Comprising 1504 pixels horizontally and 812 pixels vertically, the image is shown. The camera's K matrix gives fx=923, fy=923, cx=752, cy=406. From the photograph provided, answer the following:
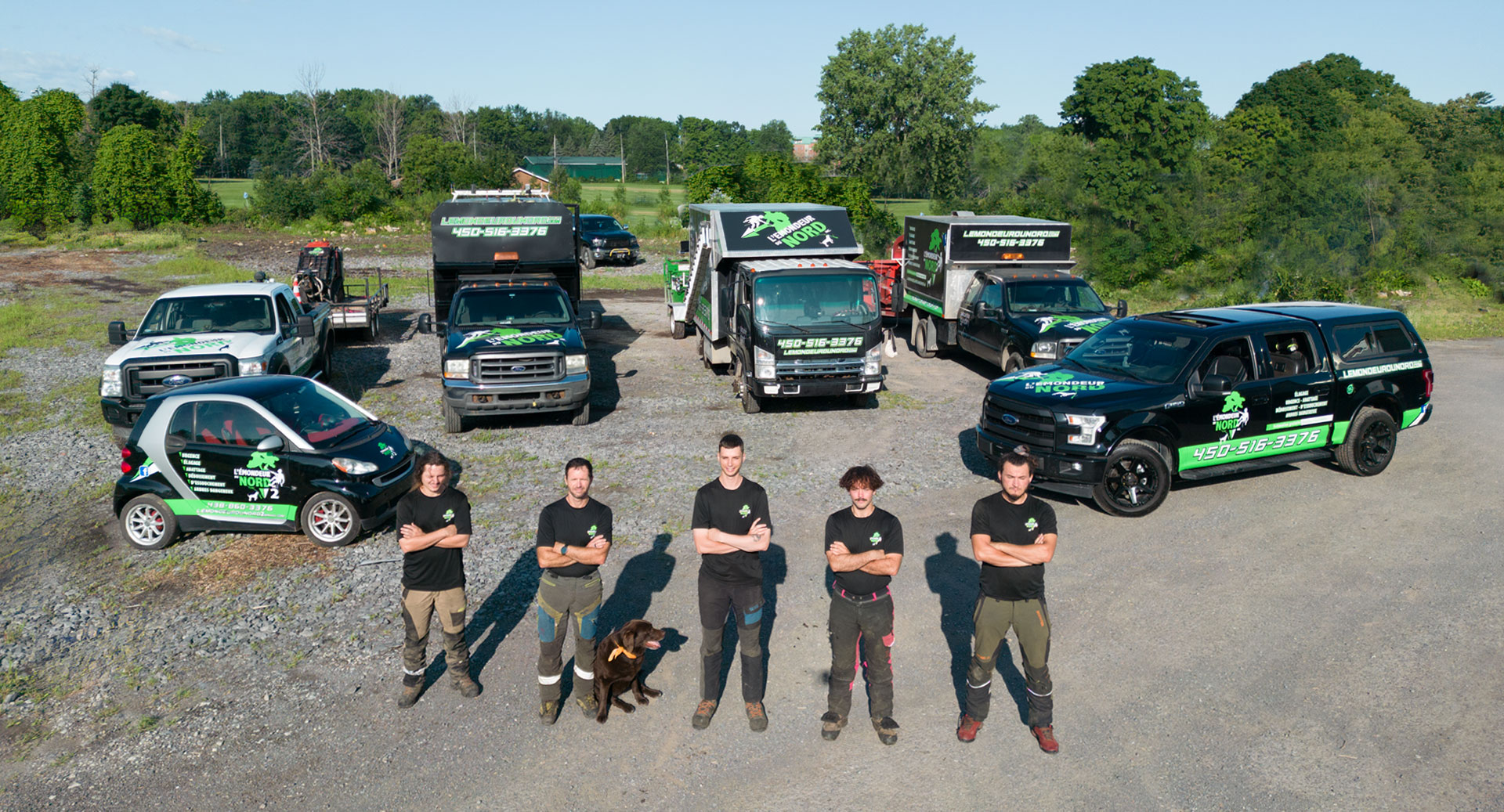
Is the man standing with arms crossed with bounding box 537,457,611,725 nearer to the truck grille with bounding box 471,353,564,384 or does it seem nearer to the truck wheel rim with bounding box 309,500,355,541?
the truck wheel rim with bounding box 309,500,355,541

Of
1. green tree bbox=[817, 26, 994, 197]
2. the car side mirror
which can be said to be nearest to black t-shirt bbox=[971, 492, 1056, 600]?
the car side mirror

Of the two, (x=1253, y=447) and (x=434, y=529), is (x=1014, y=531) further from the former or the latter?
(x=1253, y=447)

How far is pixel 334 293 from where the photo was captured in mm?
22766

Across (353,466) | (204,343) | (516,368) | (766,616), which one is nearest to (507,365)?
(516,368)

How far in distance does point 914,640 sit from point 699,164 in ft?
436

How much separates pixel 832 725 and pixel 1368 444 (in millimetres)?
8914

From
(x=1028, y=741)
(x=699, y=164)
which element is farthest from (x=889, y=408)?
(x=699, y=164)

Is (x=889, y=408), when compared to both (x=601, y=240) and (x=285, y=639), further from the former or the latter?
(x=601, y=240)

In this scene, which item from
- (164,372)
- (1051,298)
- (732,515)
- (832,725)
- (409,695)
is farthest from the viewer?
Result: (1051,298)

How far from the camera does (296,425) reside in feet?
30.2

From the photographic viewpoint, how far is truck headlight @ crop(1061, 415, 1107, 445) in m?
9.65

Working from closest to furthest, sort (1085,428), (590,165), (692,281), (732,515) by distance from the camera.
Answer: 1. (732,515)
2. (1085,428)
3. (692,281)
4. (590,165)

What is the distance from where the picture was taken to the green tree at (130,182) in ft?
164

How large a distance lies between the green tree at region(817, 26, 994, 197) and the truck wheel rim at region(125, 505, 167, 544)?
6402cm
